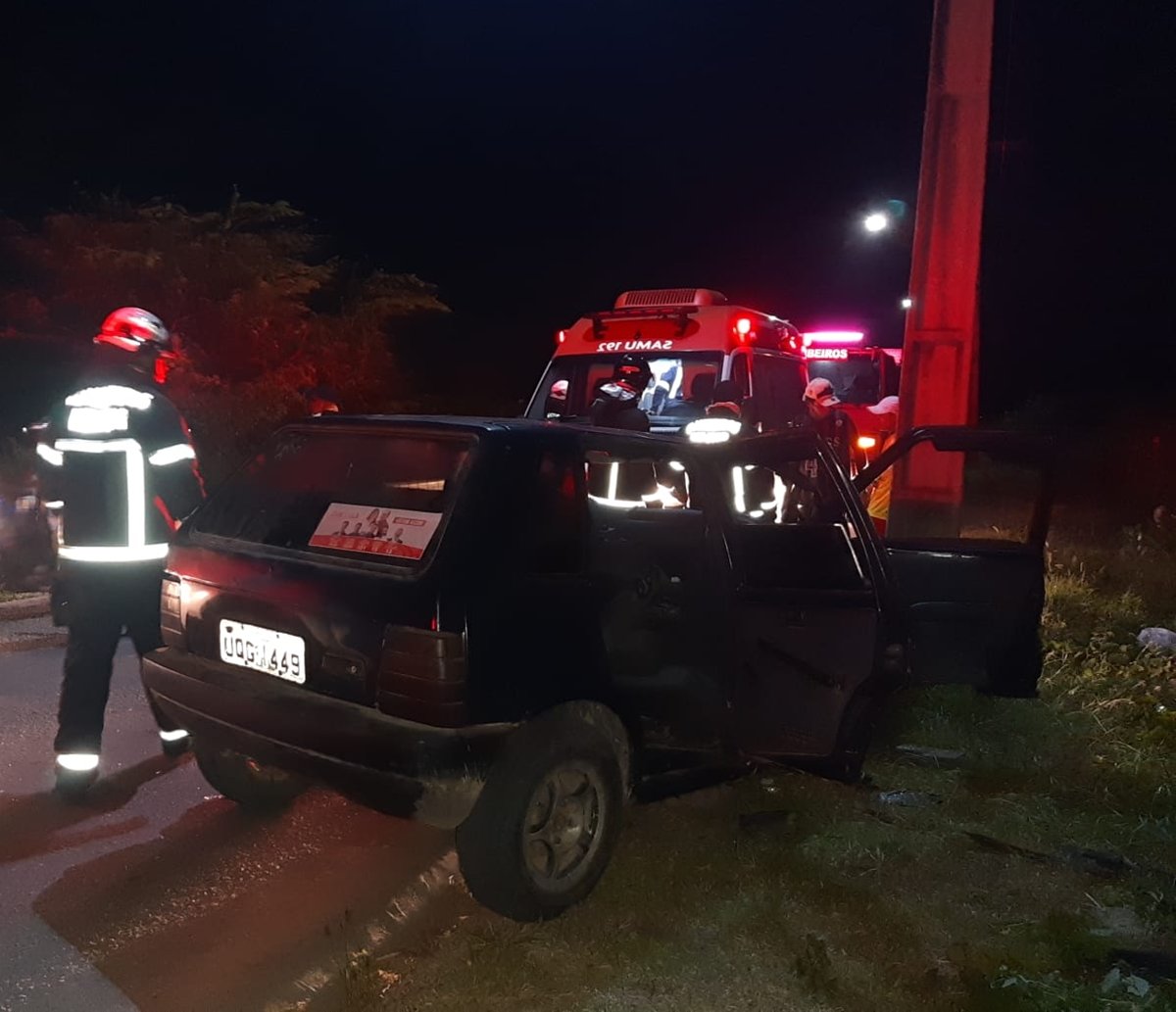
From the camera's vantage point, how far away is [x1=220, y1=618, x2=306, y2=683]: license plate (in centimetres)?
315

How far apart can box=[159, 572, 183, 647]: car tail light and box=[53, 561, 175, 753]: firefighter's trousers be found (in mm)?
503

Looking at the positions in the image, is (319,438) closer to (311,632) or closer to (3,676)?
(311,632)

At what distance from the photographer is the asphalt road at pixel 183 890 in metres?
2.89

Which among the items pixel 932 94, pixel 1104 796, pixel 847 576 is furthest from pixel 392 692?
pixel 932 94

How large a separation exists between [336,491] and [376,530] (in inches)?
22.5

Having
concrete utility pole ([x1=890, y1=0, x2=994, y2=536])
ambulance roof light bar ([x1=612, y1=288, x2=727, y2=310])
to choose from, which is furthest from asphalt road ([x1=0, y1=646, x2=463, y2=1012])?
ambulance roof light bar ([x1=612, y1=288, x2=727, y2=310])

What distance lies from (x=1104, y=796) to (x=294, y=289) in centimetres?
1433

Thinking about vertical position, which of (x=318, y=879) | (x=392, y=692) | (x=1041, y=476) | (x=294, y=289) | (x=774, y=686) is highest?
(x=294, y=289)

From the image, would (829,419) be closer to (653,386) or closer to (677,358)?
(677,358)

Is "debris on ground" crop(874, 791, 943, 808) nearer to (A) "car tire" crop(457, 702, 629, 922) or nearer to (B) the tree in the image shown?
(A) "car tire" crop(457, 702, 629, 922)

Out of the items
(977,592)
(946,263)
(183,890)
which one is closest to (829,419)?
(946,263)

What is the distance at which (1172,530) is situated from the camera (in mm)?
10359

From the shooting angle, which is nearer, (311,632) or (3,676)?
(311,632)

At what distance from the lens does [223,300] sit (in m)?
15.7
